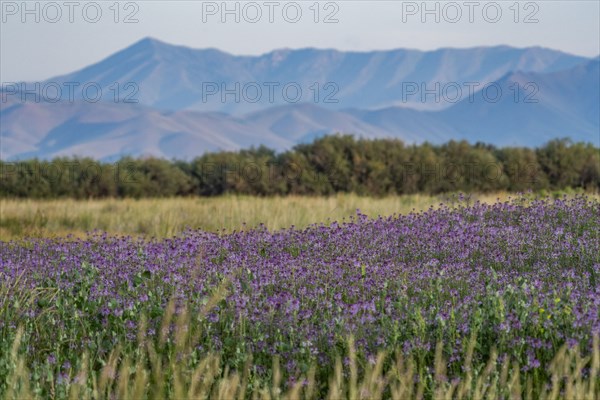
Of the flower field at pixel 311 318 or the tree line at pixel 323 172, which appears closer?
the flower field at pixel 311 318

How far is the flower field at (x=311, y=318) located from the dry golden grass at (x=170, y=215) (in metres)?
5.29

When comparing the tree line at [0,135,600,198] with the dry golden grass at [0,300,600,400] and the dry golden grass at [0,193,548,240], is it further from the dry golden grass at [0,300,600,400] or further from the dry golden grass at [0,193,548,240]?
the dry golden grass at [0,300,600,400]

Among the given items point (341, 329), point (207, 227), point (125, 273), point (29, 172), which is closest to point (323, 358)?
point (341, 329)

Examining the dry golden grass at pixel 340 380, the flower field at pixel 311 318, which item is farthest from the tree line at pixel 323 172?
the dry golden grass at pixel 340 380

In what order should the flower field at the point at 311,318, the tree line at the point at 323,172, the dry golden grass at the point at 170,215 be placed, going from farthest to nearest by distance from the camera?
1. the tree line at the point at 323,172
2. the dry golden grass at the point at 170,215
3. the flower field at the point at 311,318

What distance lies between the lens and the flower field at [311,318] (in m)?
5.04

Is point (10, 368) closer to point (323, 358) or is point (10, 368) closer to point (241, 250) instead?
point (323, 358)

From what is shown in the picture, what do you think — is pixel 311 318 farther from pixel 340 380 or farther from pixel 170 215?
pixel 170 215

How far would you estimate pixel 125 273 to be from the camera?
7.21 m

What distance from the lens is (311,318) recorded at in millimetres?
5965

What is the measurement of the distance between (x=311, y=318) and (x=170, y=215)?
8926 mm

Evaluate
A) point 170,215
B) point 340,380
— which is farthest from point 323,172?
point 340,380

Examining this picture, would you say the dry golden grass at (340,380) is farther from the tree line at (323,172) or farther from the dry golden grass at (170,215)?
the tree line at (323,172)

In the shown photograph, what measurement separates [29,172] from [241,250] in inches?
537
